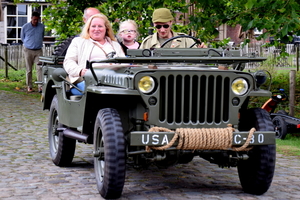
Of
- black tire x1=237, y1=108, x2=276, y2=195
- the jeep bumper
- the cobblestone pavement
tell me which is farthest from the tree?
the jeep bumper

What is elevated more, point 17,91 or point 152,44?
point 152,44

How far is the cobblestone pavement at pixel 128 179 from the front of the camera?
241 inches

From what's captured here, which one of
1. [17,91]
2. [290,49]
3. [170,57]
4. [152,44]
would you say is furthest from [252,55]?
[290,49]

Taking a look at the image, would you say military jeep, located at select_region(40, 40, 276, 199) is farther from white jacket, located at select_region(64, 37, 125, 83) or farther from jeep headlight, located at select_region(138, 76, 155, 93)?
white jacket, located at select_region(64, 37, 125, 83)

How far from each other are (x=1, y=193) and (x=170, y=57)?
1969mm

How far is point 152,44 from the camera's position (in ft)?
27.3

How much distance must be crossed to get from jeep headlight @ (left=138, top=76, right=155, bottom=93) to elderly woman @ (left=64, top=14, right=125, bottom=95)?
1.72 metres

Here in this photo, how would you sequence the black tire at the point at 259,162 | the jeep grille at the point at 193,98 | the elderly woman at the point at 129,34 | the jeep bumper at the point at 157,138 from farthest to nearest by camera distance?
the elderly woman at the point at 129,34
the black tire at the point at 259,162
the jeep grille at the point at 193,98
the jeep bumper at the point at 157,138

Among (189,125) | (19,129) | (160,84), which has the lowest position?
(19,129)

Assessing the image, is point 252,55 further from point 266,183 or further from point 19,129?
point 19,129

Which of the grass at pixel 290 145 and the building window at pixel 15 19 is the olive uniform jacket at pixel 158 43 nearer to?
the grass at pixel 290 145

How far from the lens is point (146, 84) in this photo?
18.8 feet

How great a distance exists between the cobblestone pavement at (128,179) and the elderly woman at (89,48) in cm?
100

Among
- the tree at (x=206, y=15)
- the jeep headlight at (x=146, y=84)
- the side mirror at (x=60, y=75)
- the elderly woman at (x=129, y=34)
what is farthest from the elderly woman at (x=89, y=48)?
the tree at (x=206, y=15)
